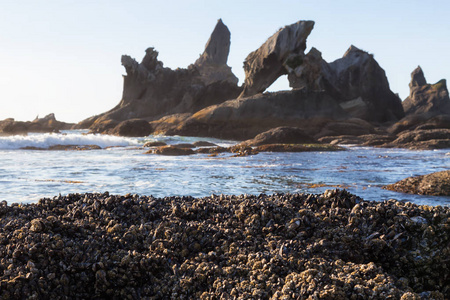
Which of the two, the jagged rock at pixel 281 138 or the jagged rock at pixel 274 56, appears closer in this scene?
the jagged rock at pixel 281 138

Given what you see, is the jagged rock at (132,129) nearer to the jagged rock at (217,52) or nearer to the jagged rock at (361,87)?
the jagged rock at (361,87)

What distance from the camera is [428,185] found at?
22.4 feet

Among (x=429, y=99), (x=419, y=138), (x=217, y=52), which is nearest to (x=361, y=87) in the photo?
(x=429, y=99)

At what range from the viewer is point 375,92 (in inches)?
2024

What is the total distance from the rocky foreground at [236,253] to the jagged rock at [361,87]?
44.7 meters

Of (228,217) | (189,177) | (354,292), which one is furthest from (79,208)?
(189,177)

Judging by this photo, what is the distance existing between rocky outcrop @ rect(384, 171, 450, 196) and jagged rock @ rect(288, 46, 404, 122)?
4029cm

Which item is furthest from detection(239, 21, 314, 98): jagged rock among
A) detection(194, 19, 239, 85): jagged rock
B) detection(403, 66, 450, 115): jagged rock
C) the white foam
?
detection(194, 19, 239, 85): jagged rock

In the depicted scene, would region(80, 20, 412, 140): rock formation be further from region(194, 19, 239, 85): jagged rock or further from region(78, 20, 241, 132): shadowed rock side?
region(194, 19, 239, 85): jagged rock

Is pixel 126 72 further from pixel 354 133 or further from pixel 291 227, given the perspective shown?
pixel 291 227

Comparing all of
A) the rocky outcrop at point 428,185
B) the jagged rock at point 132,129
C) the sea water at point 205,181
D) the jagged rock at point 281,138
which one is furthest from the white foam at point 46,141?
the rocky outcrop at point 428,185

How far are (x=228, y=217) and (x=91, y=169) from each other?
7.91 m

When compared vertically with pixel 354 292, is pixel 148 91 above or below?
above

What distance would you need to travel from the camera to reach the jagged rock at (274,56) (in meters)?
38.4
